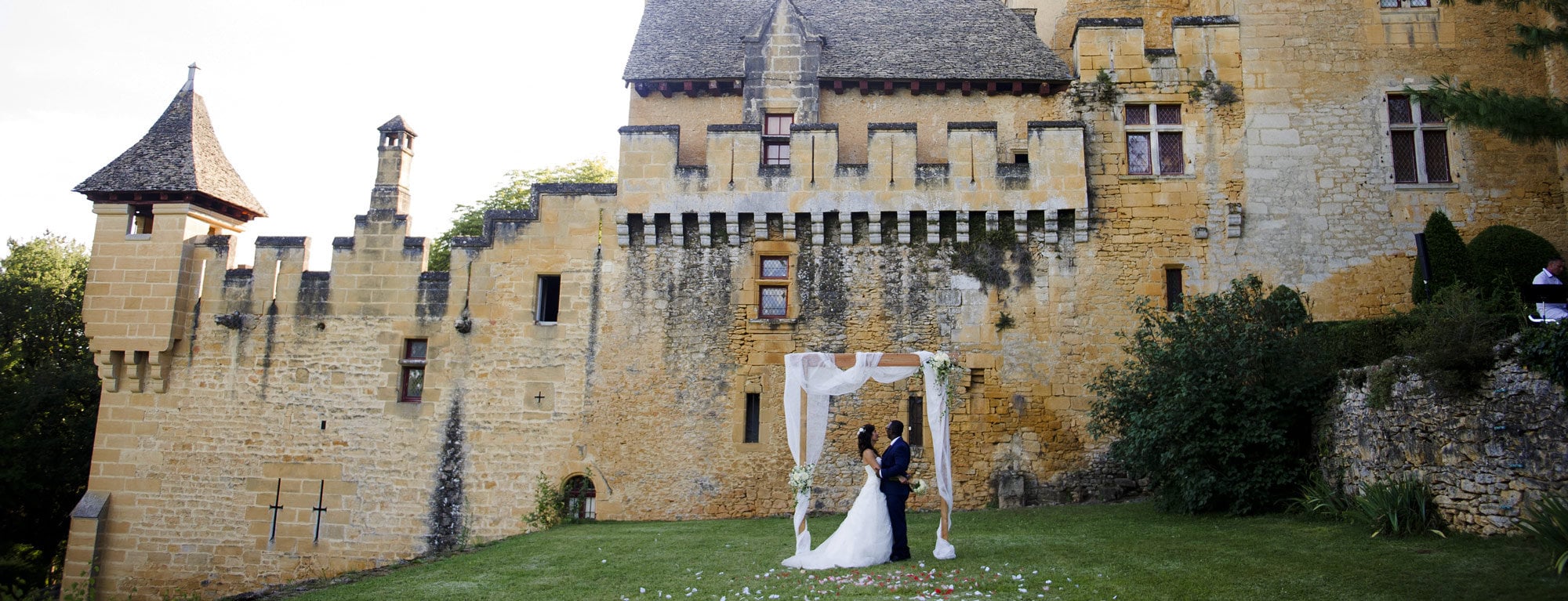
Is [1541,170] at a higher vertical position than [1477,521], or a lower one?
higher

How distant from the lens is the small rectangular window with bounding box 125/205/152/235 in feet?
61.6

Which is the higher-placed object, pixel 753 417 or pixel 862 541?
pixel 753 417

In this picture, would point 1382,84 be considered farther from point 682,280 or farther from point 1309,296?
point 682,280

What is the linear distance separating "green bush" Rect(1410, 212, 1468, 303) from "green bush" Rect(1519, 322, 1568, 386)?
6388 millimetres

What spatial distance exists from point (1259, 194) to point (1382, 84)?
10.0 ft

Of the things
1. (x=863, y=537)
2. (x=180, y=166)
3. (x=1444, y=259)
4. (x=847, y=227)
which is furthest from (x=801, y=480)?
(x=180, y=166)

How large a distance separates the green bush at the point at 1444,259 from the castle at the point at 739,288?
1.54 meters

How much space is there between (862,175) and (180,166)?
41.6ft

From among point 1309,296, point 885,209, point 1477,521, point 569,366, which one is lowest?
point 1477,521

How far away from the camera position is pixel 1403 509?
10.4m

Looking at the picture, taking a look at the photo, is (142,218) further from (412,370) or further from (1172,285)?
(1172,285)

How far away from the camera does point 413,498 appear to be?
17.4 m

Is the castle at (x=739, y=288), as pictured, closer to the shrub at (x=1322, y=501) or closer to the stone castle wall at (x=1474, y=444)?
the shrub at (x=1322, y=501)

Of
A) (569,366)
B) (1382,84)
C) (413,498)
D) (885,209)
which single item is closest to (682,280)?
(569,366)
